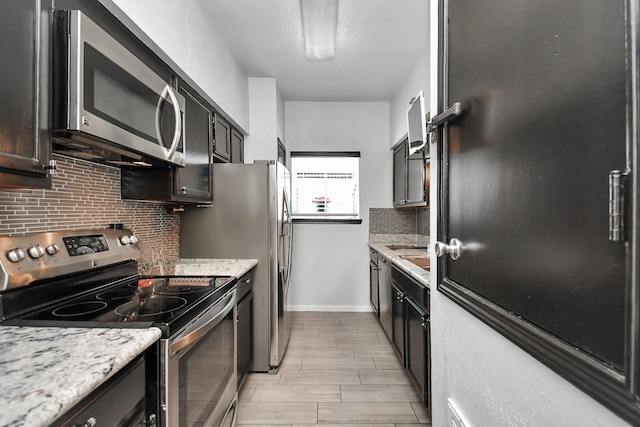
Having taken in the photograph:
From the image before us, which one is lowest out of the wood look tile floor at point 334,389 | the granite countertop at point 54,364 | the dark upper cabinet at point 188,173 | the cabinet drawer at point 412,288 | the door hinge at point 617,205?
the wood look tile floor at point 334,389

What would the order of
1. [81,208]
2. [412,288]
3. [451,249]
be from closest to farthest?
[451,249] < [81,208] < [412,288]

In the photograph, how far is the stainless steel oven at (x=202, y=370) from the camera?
1101mm

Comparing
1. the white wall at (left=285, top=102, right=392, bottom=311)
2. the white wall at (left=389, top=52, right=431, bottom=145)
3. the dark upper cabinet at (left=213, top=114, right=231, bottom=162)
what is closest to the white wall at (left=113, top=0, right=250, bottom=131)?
the dark upper cabinet at (left=213, top=114, right=231, bottom=162)

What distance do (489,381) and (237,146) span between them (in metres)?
2.92

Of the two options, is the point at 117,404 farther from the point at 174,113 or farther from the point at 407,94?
the point at 407,94

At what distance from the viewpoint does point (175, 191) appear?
74.7 inches

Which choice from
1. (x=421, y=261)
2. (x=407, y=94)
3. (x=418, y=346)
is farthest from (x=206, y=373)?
(x=407, y=94)

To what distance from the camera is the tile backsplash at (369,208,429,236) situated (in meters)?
4.29

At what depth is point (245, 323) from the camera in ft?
7.88

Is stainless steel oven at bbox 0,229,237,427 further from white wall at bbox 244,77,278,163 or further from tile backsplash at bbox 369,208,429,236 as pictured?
tile backsplash at bbox 369,208,429,236

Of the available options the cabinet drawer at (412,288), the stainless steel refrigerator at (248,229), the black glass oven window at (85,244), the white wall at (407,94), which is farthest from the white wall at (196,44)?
the cabinet drawer at (412,288)

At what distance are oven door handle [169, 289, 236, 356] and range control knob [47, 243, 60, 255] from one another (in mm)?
630

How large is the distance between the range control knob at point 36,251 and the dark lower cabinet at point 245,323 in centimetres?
112

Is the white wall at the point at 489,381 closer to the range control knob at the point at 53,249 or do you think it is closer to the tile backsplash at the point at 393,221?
the range control knob at the point at 53,249
